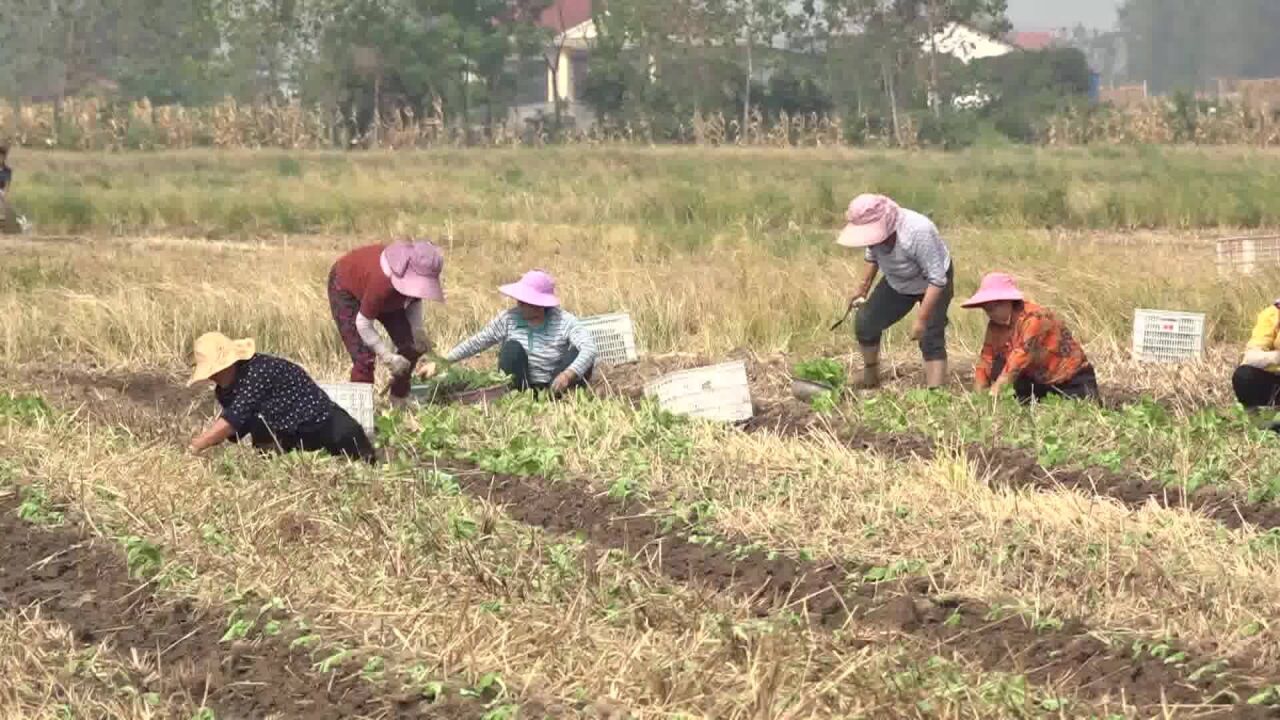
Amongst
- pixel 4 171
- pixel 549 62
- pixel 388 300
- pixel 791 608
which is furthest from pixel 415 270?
pixel 549 62

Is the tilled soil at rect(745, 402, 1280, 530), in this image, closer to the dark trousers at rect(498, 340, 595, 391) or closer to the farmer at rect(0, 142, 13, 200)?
the dark trousers at rect(498, 340, 595, 391)

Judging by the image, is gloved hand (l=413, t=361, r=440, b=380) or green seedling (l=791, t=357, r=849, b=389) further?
green seedling (l=791, t=357, r=849, b=389)

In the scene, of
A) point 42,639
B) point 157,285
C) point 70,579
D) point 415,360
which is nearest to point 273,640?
point 42,639

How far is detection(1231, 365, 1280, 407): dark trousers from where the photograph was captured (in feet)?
28.7

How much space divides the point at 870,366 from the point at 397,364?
2608 mm

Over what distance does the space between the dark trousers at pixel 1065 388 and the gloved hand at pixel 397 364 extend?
2922mm

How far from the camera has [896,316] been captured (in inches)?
390

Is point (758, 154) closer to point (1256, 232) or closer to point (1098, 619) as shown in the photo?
point (1256, 232)

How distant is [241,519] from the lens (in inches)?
247

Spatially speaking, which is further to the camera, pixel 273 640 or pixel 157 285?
pixel 157 285

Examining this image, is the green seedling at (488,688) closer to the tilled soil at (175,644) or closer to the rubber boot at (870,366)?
the tilled soil at (175,644)

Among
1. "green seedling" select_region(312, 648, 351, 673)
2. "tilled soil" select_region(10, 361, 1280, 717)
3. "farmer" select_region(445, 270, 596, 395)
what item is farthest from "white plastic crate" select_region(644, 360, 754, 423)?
"green seedling" select_region(312, 648, 351, 673)

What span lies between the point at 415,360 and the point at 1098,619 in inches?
201

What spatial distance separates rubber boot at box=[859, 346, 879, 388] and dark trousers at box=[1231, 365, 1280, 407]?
1.96 metres
